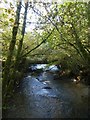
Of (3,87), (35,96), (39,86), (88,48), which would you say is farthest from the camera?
(39,86)

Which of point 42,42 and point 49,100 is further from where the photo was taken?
point 49,100

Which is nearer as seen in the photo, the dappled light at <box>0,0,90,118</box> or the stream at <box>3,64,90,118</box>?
the dappled light at <box>0,0,90,118</box>

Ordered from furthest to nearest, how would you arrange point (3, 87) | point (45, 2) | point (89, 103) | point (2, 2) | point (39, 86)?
point (39, 86), point (89, 103), point (45, 2), point (3, 87), point (2, 2)

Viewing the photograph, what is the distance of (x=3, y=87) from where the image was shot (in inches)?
345

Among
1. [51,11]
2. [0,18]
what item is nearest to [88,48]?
[51,11]

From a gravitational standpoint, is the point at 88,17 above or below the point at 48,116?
above

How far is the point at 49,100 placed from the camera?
1420 cm

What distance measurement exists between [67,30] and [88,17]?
3.65ft

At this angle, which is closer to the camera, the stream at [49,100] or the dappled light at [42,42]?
the dappled light at [42,42]

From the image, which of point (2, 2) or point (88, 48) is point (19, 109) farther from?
point (2, 2)

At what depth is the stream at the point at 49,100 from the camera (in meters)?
11.5

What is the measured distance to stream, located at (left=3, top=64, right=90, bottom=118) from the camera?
11.5 m

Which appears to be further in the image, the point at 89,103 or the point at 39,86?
the point at 39,86

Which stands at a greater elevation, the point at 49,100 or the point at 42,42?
the point at 42,42
